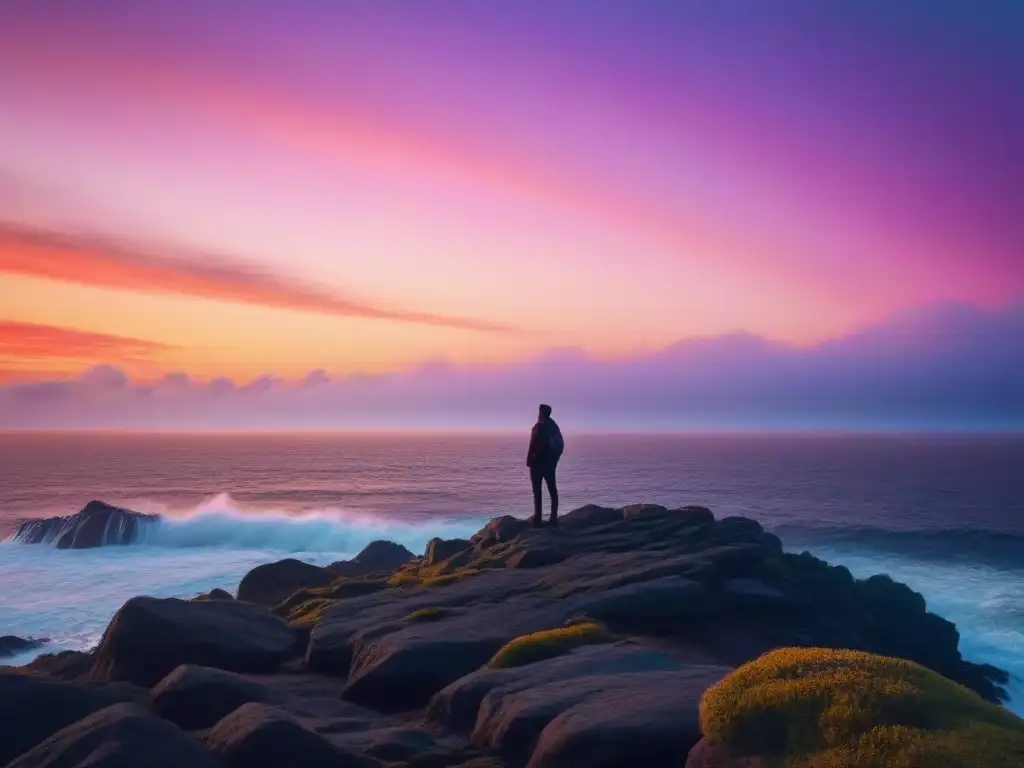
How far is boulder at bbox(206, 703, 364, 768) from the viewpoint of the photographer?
1064 cm

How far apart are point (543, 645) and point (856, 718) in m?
7.91

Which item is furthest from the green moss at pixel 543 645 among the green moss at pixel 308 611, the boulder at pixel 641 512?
the boulder at pixel 641 512

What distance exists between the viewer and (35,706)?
43.1 ft

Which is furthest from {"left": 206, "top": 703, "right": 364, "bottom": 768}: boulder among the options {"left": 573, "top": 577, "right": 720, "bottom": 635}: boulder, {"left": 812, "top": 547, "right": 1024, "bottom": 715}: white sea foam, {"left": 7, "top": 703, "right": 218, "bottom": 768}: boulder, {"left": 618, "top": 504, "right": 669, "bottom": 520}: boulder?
{"left": 812, "top": 547, "right": 1024, "bottom": 715}: white sea foam

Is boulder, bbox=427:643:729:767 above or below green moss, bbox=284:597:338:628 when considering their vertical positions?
above

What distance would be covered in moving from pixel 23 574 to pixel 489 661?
5378 centimetres

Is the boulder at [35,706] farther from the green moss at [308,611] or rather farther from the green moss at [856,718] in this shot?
the green moss at [856,718]

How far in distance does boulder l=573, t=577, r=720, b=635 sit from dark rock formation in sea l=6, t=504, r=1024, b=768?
0.18ft

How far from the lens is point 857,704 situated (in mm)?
7699

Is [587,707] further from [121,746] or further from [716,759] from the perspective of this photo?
[121,746]

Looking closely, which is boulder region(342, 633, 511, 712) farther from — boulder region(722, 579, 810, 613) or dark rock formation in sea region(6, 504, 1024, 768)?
boulder region(722, 579, 810, 613)

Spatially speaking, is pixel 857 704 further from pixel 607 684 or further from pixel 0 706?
pixel 0 706

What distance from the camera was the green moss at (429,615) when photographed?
18.9 metres

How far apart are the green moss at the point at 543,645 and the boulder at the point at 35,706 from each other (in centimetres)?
716
